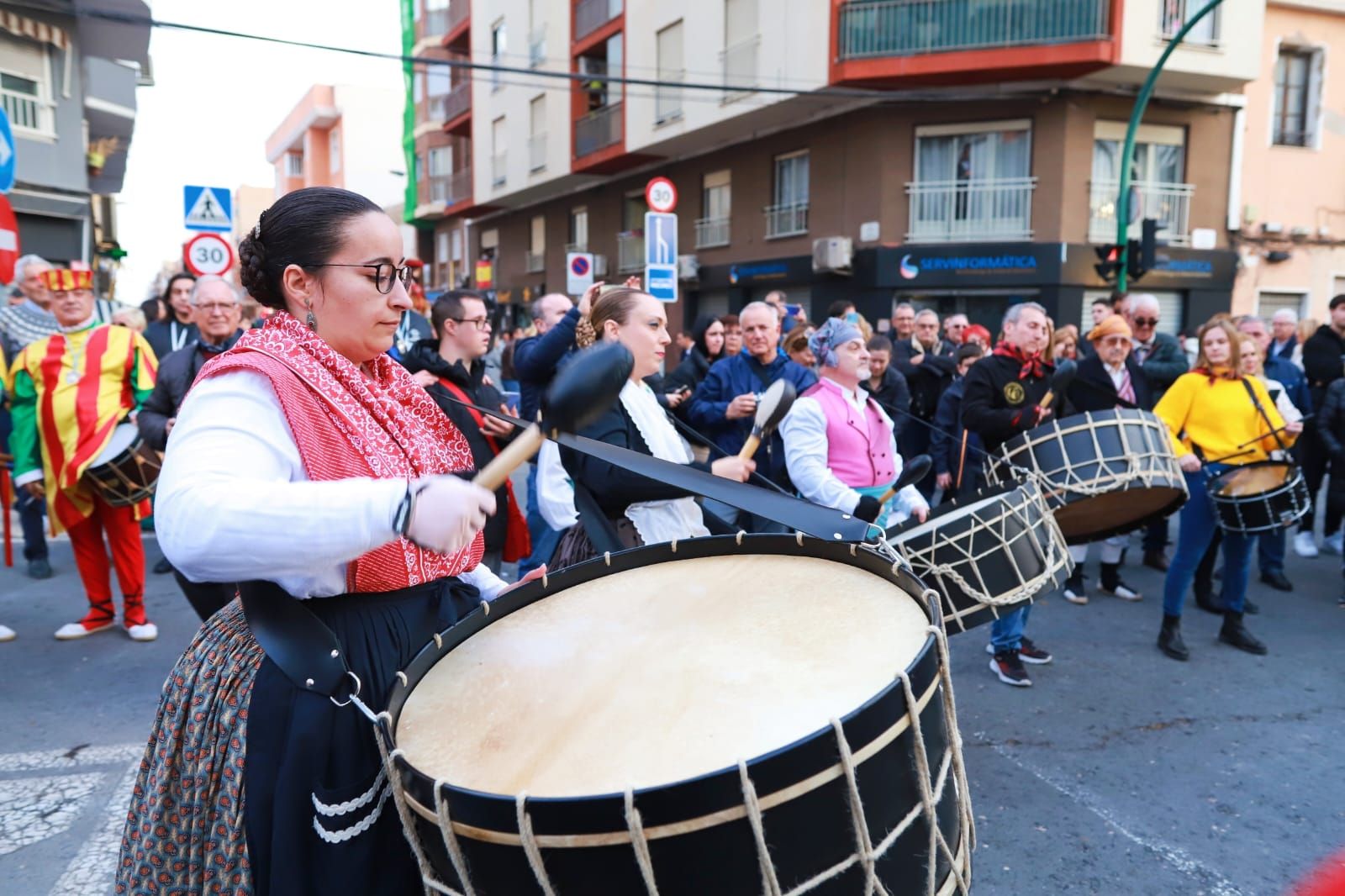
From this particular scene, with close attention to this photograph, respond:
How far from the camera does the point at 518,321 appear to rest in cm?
3058

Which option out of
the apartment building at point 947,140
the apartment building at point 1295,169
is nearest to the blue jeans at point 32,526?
the apartment building at point 947,140

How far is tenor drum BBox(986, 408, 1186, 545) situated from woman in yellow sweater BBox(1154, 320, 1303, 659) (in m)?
0.94

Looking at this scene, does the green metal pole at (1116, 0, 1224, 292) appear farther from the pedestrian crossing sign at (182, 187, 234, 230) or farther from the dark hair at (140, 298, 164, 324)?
the dark hair at (140, 298, 164, 324)

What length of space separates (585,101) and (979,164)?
1220 centimetres

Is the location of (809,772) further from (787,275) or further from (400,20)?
(400,20)

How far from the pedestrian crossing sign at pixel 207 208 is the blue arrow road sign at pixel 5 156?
331 centimetres

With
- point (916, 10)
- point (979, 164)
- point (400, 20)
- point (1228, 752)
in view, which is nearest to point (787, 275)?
point (979, 164)

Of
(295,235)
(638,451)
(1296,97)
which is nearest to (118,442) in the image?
(638,451)

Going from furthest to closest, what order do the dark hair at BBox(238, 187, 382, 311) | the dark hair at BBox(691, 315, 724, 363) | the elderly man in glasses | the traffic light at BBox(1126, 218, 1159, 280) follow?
the traffic light at BBox(1126, 218, 1159, 280)
the dark hair at BBox(691, 315, 724, 363)
the elderly man in glasses
the dark hair at BBox(238, 187, 382, 311)

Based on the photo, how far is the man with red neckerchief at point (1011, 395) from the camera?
15.6 ft

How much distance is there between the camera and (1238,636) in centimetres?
526

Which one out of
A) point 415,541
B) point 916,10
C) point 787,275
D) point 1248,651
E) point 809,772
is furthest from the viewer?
point 787,275

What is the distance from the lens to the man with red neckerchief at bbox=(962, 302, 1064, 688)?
4.75 m

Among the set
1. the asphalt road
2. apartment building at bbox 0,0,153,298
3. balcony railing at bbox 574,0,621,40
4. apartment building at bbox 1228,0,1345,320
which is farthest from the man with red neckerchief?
balcony railing at bbox 574,0,621,40
